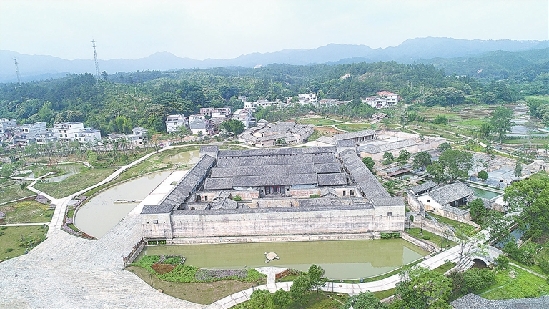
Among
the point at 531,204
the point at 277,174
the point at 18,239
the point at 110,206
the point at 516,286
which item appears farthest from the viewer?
the point at 110,206

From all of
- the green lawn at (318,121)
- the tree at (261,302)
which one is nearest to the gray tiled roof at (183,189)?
the tree at (261,302)

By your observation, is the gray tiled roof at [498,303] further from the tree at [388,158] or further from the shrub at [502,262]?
the tree at [388,158]

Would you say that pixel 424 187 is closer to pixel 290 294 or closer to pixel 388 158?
pixel 388 158

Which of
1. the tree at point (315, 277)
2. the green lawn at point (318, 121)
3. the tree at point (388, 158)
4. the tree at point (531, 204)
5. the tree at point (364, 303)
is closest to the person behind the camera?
the tree at point (364, 303)

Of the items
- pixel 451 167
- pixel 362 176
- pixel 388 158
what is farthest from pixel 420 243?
pixel 388 158

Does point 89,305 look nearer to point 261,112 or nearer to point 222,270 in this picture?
point 222,270

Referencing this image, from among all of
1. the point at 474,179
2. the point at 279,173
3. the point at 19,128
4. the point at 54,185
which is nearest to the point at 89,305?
the point at 279,173

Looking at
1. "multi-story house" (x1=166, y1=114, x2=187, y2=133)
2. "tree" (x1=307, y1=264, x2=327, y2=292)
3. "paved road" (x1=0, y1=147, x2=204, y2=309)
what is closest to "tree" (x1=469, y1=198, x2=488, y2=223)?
"tree" (x1=307, y1=264, x2=327, y2=292)
